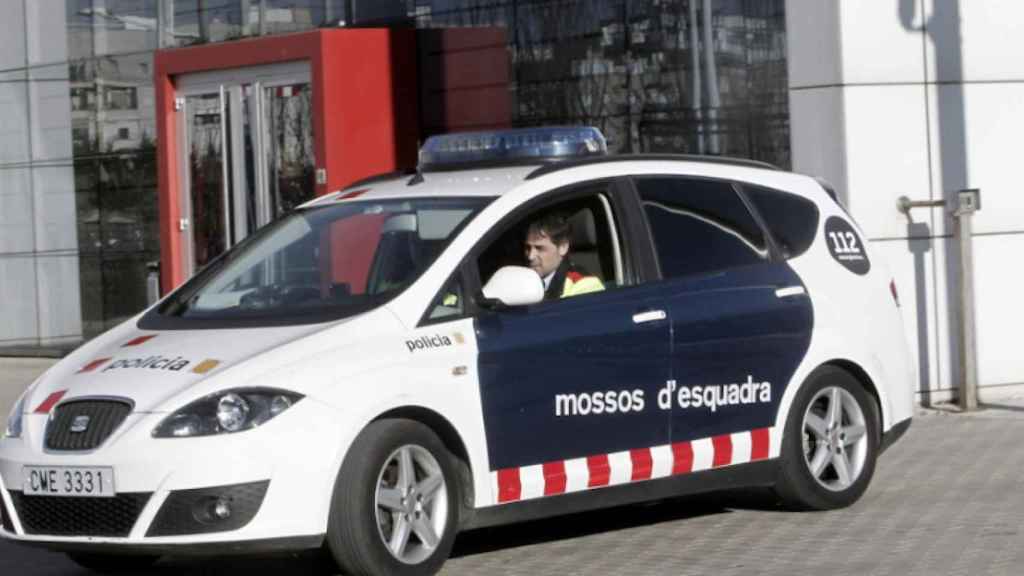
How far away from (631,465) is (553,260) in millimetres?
911

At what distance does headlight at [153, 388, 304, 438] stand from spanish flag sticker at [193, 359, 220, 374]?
179 mm

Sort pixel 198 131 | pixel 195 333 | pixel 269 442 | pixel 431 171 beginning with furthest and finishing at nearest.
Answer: pixel 198 131
pixel 431 171
pixel 195 333
pixel 269 442

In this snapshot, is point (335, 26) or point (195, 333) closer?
point (195, 333)

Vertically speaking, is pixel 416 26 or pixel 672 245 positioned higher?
pixel 416 26

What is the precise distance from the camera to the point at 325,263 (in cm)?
898

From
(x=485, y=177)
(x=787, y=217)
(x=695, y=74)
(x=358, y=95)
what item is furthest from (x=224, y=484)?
(x=358, y=95)

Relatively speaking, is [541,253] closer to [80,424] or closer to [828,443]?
[828,443]

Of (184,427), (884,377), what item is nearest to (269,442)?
(184,427)

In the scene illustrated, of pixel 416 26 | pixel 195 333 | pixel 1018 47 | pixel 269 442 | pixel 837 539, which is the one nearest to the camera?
pixel 269 442

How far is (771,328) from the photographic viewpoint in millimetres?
9500

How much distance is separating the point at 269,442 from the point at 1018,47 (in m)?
8.17

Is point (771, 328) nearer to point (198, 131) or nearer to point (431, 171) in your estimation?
point (431, 171)

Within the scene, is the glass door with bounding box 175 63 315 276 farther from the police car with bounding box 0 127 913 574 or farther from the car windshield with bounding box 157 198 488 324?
the car windshield with bounding box 157 198 488 324

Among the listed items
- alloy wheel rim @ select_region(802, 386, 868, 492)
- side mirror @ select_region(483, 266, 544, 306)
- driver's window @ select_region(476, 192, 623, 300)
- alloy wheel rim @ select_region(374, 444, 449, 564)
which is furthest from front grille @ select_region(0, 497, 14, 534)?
alloy wheel rim @ select_region(802, 386, 868, 492)
